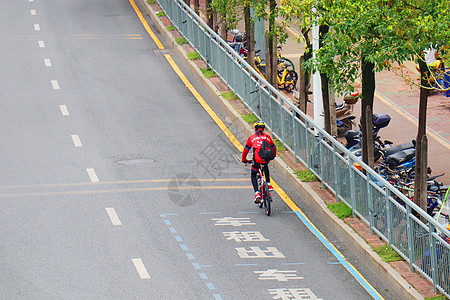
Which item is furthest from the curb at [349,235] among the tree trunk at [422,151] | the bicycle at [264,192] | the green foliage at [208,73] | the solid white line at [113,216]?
the solid white line at [113,216]

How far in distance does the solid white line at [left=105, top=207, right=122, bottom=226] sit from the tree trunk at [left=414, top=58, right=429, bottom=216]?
19.0 ft

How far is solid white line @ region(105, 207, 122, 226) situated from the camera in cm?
1659

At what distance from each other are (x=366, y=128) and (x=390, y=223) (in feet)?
8.20

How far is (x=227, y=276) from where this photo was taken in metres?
14.4

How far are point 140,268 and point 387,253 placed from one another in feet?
14.2

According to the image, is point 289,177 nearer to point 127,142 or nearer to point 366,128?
point 366,128

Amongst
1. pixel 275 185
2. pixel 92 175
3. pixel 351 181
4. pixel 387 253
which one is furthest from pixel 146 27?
pixel 387 253

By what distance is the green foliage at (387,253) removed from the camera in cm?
1452

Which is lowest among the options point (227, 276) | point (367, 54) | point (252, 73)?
point (227, 276)

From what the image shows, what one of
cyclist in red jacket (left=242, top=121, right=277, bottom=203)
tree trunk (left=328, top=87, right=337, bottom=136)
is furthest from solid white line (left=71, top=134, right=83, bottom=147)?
tree trunk (left=328, top=87, right=337, bottom=136)

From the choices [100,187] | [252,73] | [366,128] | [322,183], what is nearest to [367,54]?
[366,128]

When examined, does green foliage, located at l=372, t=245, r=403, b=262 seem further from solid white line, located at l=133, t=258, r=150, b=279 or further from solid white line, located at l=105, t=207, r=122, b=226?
solid white line, located at l=105, t=207, r=122, b=226

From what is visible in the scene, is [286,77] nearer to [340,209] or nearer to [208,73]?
[208,73]

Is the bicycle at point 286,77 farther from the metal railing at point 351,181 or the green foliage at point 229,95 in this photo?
the green foliage at point 229,95
